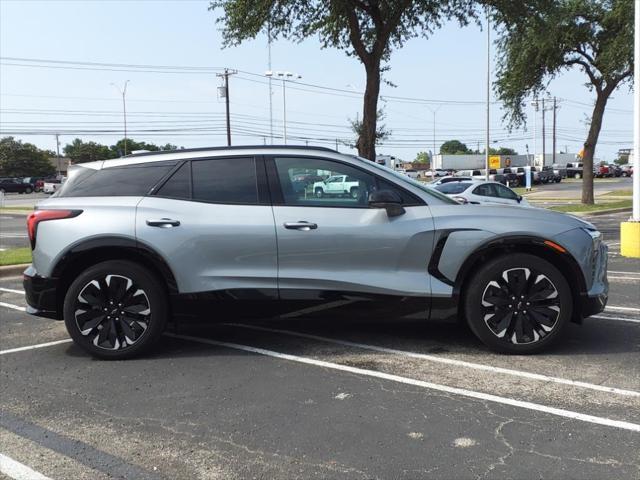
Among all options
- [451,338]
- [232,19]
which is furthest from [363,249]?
[232,19]

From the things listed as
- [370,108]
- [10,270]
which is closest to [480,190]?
[370,108]

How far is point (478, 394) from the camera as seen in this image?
418cm

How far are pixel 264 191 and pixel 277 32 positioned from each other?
1262 centimetres

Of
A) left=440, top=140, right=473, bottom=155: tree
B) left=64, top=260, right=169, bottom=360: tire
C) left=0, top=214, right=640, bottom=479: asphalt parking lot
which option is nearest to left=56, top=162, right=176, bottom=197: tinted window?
left=64, top=260, right=169, bottom=360: tire

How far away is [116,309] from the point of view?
5.09 m

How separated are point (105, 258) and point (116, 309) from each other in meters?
0.45

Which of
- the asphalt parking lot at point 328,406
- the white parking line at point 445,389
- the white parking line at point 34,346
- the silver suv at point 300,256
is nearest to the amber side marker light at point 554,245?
the silver suv at point 300,256

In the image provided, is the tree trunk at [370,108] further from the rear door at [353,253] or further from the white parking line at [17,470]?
the white parking line at [17,470]

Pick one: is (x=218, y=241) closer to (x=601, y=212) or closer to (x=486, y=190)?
(x=486, y=190)

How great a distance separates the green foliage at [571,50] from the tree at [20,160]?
86.0m

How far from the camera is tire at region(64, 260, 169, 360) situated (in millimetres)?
5043

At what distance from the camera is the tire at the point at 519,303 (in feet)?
15.9

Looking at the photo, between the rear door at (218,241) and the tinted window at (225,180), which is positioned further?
the tinted window at (225,180)

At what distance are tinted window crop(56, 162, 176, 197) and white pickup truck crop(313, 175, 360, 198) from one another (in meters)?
1.31
